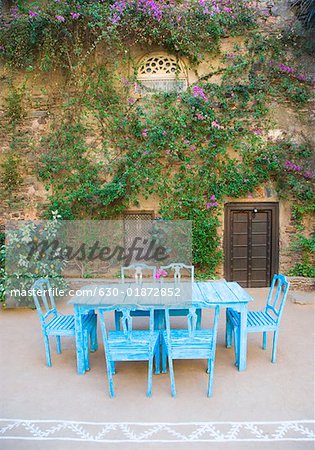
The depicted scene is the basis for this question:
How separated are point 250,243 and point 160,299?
3667 millimetres

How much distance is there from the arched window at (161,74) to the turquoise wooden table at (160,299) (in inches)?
161

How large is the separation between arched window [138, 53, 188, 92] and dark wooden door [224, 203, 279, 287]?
2.34 meters

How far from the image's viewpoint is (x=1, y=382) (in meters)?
3.26

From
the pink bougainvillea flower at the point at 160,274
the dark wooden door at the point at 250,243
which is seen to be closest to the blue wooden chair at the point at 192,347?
the pink bougainvillea flower at the point at 160,274

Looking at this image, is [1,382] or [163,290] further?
[163,290]

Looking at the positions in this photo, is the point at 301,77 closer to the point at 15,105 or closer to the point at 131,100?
the point at 131,100

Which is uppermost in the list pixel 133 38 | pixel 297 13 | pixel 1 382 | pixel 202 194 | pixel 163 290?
pixel 297 13

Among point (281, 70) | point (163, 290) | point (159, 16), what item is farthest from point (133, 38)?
point (163, 290)

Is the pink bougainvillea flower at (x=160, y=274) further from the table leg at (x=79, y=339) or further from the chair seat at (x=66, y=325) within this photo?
the table leg at (x=79, y=339)

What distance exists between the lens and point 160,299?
3367 millimetres

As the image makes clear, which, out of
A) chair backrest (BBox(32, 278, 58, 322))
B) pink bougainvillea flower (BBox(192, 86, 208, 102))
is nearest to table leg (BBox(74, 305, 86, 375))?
chair backrest (BBox(32, 278, 58, 322))

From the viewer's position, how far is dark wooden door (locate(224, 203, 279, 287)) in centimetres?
661

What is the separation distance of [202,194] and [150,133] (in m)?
1.38

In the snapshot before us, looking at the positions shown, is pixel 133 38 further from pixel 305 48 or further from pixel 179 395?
pixel 179 395
